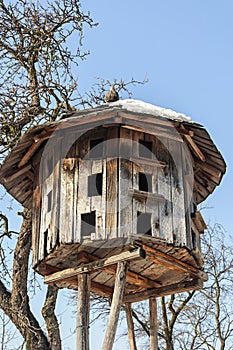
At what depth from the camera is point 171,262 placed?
868 centimetres

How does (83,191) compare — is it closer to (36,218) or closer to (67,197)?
(67,197)

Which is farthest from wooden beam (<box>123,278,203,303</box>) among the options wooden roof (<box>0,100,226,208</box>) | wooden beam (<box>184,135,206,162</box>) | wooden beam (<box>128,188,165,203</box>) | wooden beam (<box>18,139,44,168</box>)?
wooden beam (<box>18,139,44,168</box>)

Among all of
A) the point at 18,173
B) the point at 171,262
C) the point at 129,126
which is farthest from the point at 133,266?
the point at 18,173

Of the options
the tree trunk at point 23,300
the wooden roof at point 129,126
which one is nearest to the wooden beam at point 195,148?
the wooden roof at point 129,126

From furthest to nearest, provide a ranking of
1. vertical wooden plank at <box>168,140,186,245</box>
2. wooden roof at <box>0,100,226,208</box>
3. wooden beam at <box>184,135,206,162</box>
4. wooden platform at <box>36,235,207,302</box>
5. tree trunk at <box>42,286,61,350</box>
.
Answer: tree trunk at <box>42,286,61,350</box> → wooden beam at <box>184,135,206,162</box> → wooden roof at <box>0,100,226,208</box> → vertical wooden plank at <box>168,140,186,245</box> → wooden platform at <box>36,235,207,302</box>

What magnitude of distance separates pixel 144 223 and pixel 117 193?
1.64 ft

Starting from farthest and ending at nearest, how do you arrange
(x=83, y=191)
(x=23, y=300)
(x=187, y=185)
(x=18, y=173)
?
(x=23, y=300), (x=18, y=173), (x=187, y=185), (x=83, y=191)

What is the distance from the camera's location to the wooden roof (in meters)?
8.62

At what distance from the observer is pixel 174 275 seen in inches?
371

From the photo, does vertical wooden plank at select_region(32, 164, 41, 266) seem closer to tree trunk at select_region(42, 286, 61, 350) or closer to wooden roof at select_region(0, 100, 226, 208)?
wooden roof at select_region(0, 100, 226, 208)

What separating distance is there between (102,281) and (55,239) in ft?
5.12

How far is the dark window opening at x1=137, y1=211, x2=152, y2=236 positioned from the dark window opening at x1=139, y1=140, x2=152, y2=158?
859 millimetres

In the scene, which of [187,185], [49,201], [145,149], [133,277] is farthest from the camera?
[133,277]

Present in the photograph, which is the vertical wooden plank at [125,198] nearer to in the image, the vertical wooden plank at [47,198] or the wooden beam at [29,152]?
the vertical wooden plank at [47,198]
